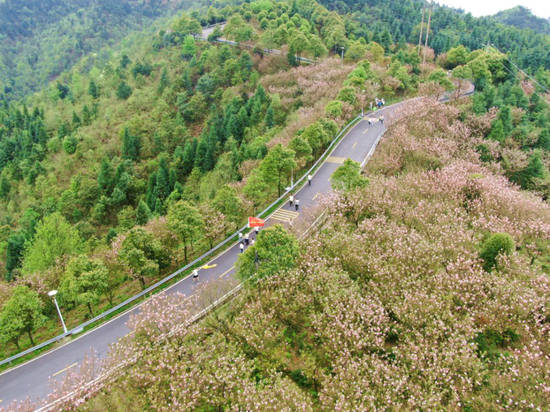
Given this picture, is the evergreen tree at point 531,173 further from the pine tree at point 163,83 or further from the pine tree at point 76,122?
the pine tree at point 76,122

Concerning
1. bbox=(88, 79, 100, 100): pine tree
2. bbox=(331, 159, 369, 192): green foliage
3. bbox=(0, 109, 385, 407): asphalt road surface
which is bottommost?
bbox=(88, 79, 100, 100): pine tree

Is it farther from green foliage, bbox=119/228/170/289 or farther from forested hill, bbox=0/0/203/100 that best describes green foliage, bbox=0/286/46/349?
forested hill, bbox=0/0/203/100

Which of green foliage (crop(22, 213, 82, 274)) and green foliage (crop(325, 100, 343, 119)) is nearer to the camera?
green foliage (crop(22, 213, 82, 274))

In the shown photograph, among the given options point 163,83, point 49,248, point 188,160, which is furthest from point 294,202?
point 163,83

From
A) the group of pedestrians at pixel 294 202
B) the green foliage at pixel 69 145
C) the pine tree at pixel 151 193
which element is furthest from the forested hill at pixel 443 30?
the green foliage at pixel 69 145

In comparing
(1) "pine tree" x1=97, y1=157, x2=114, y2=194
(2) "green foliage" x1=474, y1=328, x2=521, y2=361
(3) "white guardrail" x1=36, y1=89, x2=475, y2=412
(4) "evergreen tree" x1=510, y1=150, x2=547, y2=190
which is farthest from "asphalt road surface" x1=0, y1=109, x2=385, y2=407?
(1) "pine tree" x1=97, y1=157, x2=114, y2=194

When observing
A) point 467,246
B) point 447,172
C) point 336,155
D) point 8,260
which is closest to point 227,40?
point 336,155

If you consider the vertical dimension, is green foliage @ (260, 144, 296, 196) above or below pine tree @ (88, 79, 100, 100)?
above
